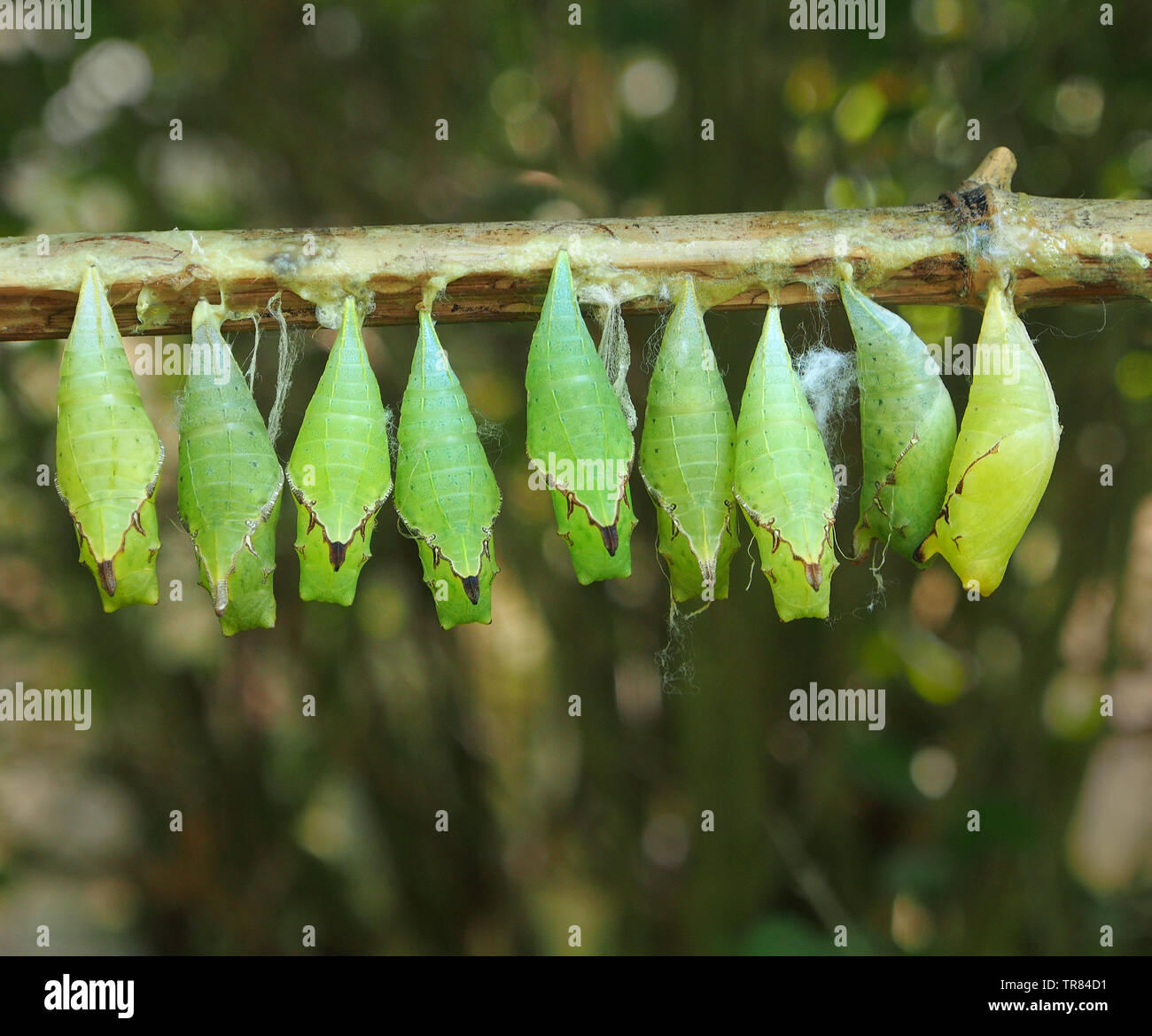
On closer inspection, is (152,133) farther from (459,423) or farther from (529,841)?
(529,841)

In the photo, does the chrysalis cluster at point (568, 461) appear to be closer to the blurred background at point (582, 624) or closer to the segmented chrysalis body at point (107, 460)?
the segmented chrysalis body at point (107, 460)

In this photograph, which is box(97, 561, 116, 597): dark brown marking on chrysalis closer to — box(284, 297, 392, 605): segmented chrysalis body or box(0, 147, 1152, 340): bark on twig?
box(284, 297, 392, 605): segmented chrysalis body

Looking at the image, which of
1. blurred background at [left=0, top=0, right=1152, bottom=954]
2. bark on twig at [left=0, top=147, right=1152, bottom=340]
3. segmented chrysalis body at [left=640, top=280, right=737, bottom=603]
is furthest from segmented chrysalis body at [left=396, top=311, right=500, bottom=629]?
blurred background at [left=0, top=0, right=1152, bottom=954]

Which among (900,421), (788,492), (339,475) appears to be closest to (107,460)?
(339,475)

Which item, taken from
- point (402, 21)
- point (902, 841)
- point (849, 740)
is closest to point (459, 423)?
point (849, 740)

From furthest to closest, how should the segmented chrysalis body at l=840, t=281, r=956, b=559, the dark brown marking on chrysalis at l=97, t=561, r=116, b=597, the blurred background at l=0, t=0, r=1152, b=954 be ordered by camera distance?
1. the blurred background at l=0, t=0, r=1152, b=954
2. the segmented chrysalis body at l=840, t=281, r=956, b=559
3. the dark brown marking on chrysalis at l=97, t=561, r=116, b=597

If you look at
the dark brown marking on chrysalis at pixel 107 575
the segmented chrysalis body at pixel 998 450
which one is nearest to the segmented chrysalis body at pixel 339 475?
the dark brown marking on chrysalis at pixel 107 575

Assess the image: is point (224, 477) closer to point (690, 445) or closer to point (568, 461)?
point (568, 461)
